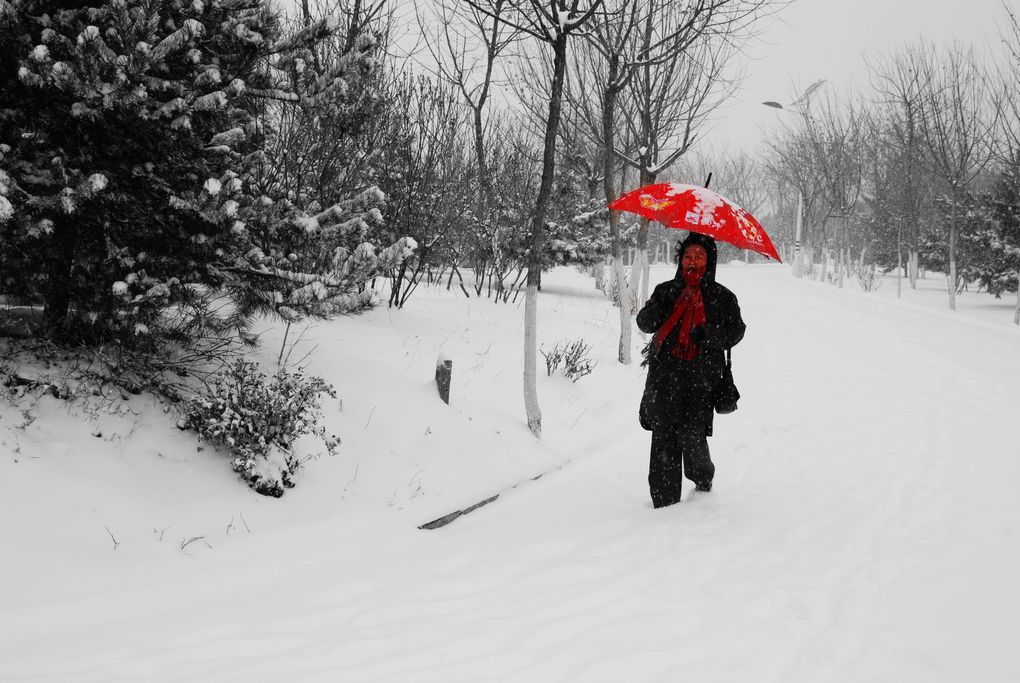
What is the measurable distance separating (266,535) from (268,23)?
332 cm

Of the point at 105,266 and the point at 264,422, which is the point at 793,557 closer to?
the point at 264,422

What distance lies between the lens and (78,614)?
8.60 feet

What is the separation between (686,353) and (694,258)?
0.63 metres

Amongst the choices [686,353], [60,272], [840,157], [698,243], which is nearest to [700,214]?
[698,243]

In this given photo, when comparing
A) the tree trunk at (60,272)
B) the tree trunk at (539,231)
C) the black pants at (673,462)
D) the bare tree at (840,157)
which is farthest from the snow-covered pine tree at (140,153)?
the bare tree at (840,157)

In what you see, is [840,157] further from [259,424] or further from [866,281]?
[259,424]

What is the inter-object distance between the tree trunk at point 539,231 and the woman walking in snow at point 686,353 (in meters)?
1.41

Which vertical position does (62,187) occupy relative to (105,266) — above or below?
above

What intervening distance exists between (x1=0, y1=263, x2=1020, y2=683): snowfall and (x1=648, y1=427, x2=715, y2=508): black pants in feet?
0.43

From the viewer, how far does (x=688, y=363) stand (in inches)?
160

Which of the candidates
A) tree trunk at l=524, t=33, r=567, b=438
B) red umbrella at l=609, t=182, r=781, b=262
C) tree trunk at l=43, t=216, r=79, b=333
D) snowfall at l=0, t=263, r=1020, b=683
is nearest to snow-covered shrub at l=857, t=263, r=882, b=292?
snowfall at l=0, t=263, r=1020, b=683

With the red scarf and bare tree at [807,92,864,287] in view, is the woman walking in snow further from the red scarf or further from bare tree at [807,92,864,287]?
bare tree at [807,92,864,287]

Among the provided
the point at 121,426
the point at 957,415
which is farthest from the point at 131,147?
the point at 957,415

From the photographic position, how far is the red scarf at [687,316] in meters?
4.00
